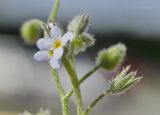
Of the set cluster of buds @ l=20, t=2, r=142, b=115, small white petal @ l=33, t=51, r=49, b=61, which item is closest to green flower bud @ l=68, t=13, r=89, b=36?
cluster of buds @ l=20, t=2, r=142, b=115

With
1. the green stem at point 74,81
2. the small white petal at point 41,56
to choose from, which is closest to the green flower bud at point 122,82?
the green stem at point 74,81

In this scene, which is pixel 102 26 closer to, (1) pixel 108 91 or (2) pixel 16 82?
(2) pixel 16 82

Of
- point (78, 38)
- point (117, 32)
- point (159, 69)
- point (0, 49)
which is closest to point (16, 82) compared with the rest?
point (0, 49)

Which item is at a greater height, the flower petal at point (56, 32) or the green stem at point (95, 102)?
the flower petal at point (56, 32)

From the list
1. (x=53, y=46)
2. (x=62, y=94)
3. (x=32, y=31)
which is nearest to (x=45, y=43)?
(x=53, y=46)

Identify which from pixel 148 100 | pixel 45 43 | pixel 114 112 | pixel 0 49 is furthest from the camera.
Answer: pixel 0 49

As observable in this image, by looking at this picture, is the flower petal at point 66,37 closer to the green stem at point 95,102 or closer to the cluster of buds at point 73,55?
the cluster of buds at point 73,55
